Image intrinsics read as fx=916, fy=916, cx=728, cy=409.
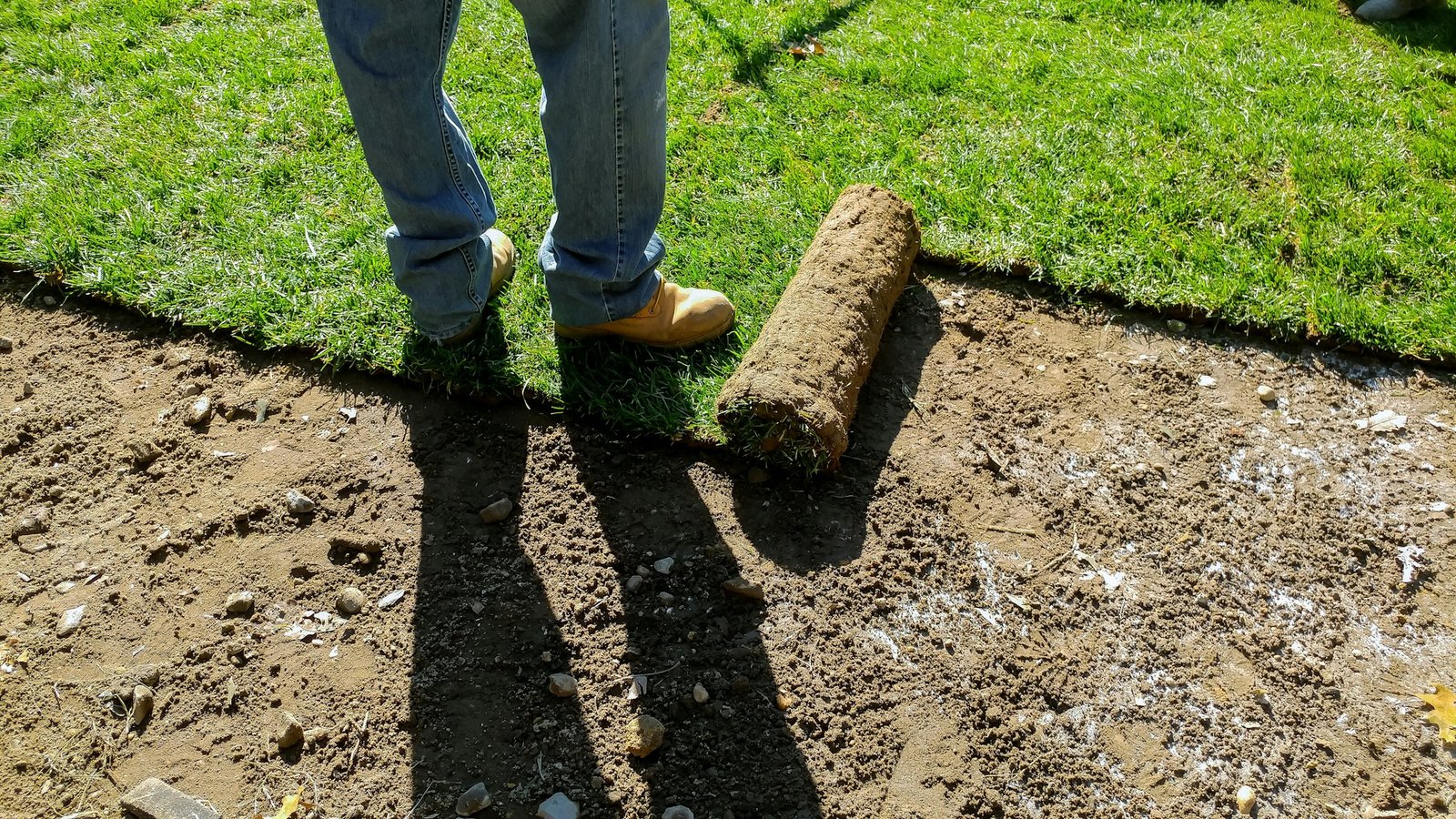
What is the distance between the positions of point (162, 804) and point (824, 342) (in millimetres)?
2116

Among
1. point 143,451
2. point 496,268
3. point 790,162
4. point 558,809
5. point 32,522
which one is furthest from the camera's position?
point 790,162

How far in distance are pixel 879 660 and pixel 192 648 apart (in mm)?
1863

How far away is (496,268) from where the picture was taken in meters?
3.29

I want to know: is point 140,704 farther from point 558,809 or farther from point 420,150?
point 420,150

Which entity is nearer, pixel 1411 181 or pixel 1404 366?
pixel 1404 366

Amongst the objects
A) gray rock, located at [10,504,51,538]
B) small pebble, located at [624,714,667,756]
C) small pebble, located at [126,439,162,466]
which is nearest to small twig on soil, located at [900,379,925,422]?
small pebble, located at [624,714,667,756]

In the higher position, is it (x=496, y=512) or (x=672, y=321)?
(x=672, y=321)

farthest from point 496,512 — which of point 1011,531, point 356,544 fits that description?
point 1011,531

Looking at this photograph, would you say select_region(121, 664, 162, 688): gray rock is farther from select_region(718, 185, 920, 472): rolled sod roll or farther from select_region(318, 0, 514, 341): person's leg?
select_region(718, 185, 920, 472): rolled sod roll

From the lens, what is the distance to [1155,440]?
3.04 metres

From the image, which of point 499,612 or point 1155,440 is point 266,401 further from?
point 1155,440

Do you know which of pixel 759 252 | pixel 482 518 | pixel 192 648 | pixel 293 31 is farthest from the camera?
pixel 293 31

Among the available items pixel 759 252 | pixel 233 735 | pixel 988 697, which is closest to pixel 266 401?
pixel 233 735

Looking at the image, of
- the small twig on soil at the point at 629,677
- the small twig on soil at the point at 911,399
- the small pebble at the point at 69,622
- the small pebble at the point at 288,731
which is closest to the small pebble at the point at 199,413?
the small pebble at the point at 69,622
